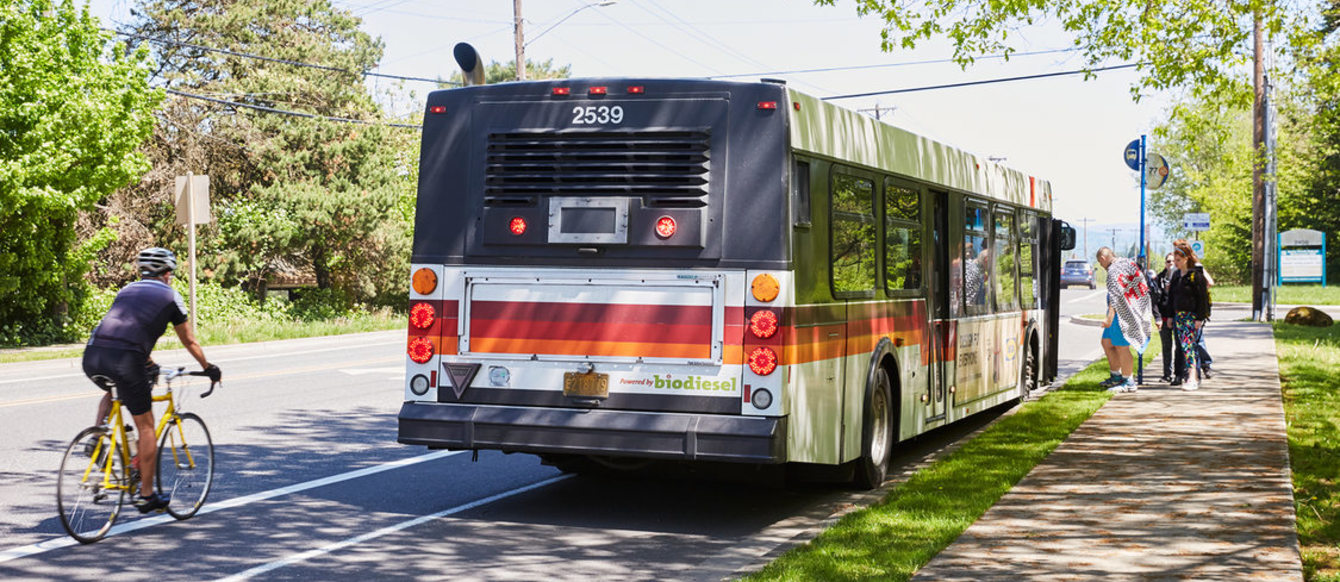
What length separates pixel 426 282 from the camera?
28.6ft

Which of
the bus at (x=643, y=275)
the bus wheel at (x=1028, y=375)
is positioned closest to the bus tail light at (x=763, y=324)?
the bus at (x=643, y=275)

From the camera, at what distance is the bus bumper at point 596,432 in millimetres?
7914

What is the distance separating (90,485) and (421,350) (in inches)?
81.2

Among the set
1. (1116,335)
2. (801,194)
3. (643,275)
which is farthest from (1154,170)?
(643,275)

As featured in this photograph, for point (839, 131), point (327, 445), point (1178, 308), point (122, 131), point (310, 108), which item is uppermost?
point (310, 108)

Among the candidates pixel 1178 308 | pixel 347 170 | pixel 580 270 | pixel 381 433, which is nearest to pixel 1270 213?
pixel 1178 308

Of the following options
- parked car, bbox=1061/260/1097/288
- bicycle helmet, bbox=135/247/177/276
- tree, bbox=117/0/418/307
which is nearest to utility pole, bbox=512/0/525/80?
tree, bbox=117/0/418/307

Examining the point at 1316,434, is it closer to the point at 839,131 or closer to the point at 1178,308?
the point at 1178,308

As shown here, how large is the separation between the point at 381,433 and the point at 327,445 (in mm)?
850

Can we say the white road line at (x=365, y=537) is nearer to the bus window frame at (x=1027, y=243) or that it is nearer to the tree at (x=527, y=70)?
the bus window frame at (x=1027, y=243)

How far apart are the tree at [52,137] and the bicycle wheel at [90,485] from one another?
16.0 m

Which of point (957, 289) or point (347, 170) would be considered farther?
point (347, 170)

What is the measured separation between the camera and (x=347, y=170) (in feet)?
127

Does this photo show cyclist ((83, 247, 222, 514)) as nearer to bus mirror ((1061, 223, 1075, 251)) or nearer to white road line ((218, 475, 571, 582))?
white road line ((218, 475, 571, 582))
